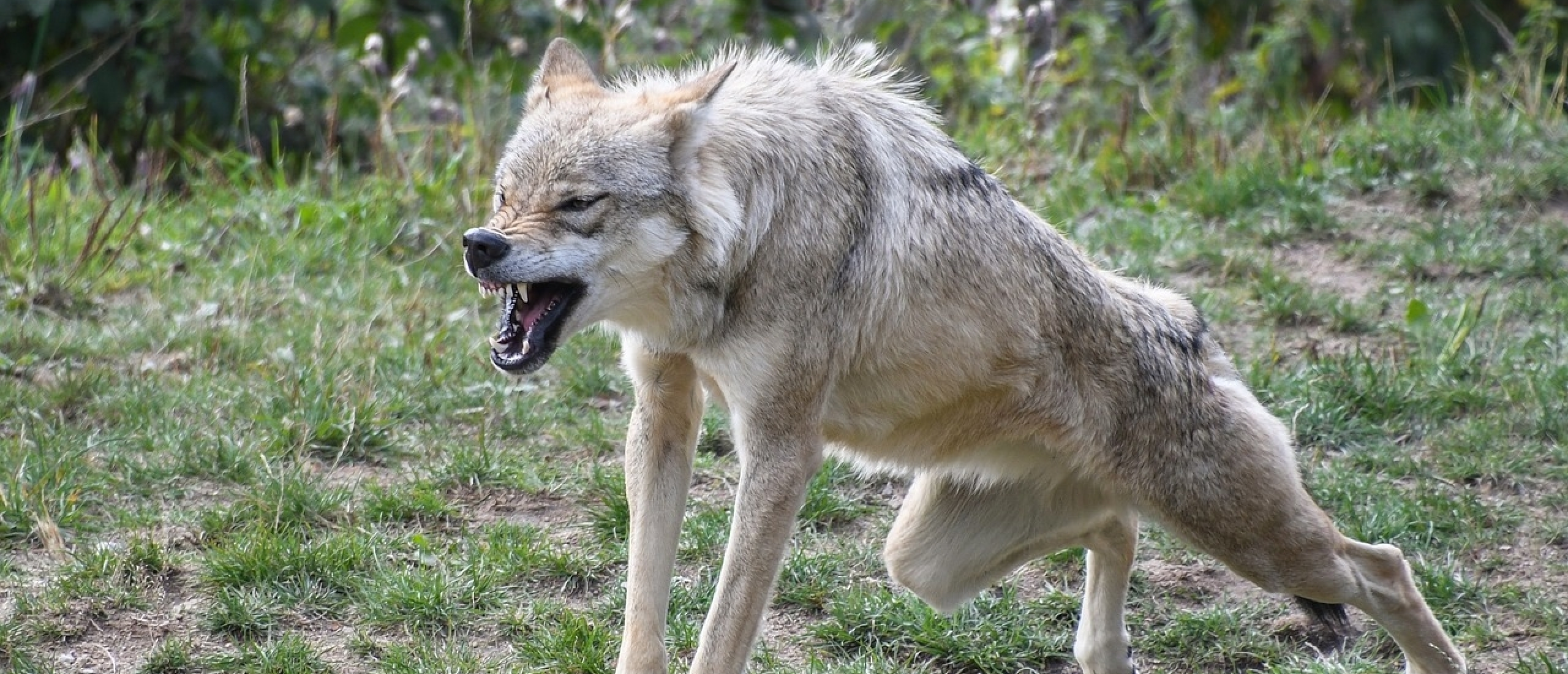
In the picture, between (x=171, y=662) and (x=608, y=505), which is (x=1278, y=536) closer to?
(x=608, y=505)

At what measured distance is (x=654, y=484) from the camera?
427cm

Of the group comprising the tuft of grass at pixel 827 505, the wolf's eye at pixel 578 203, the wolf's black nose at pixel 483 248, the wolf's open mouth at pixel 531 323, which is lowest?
the tuft of grass at pixel 827 505

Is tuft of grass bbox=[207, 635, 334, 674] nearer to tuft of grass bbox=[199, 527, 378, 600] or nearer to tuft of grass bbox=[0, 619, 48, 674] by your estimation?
tuft of grass bbox=[199, 527, 378, 600]

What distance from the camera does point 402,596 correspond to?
4.64 m

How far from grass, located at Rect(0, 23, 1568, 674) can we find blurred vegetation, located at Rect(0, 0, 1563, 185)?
33.3 inches

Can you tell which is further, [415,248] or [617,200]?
[415,248]

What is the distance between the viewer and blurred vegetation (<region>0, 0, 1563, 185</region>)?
27.6ft

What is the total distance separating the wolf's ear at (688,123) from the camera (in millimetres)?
3920

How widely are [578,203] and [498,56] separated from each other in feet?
20.1

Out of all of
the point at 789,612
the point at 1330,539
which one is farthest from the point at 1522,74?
the point at 789,612

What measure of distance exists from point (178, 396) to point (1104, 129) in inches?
231

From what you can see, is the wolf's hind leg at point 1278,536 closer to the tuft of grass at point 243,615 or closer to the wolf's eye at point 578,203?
the wolf's eye at point 578,203

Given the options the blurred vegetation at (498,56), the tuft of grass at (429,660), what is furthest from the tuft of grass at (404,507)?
the blurred vegetation at (498,56)

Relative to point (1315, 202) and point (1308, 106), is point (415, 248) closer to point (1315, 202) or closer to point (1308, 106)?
point (1315, 202)
